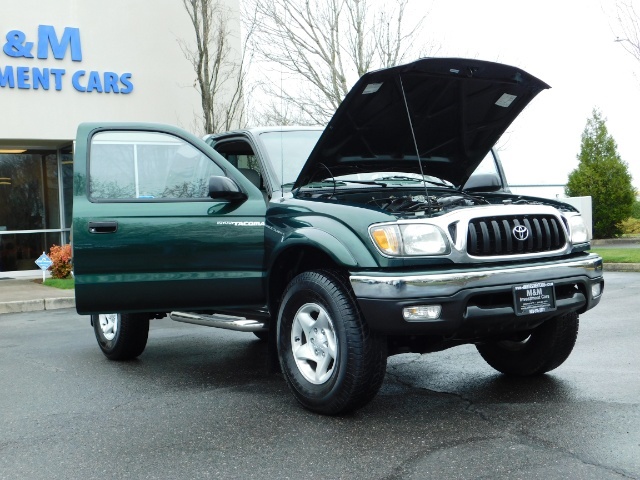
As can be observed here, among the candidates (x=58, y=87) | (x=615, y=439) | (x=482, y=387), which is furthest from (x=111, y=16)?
(x=615, y=439)

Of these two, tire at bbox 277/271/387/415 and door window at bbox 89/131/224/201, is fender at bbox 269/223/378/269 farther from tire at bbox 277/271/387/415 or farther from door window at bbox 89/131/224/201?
door window at bbox 89/131/224/201

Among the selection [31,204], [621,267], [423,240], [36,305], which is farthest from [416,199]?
[31,204]

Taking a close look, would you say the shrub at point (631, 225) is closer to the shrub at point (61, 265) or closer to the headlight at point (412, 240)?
the shrub at point (61, 265)

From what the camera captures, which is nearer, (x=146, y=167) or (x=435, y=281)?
(x=435, y=281)

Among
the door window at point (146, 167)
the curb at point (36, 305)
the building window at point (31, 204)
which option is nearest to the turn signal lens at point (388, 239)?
the door window at point (146, 167)

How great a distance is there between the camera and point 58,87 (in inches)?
622

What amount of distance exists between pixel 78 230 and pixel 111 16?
42.1 feet

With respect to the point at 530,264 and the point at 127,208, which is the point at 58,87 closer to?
the point at 127,208

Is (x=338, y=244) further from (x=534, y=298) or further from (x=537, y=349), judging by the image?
(x=537, y=349)

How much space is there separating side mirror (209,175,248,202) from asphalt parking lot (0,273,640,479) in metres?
1.34

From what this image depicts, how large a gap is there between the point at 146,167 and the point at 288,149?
3.41 feet

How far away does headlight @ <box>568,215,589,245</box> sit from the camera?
4684 mm

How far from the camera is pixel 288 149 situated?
5.58 metres

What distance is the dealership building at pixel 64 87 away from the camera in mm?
15445
